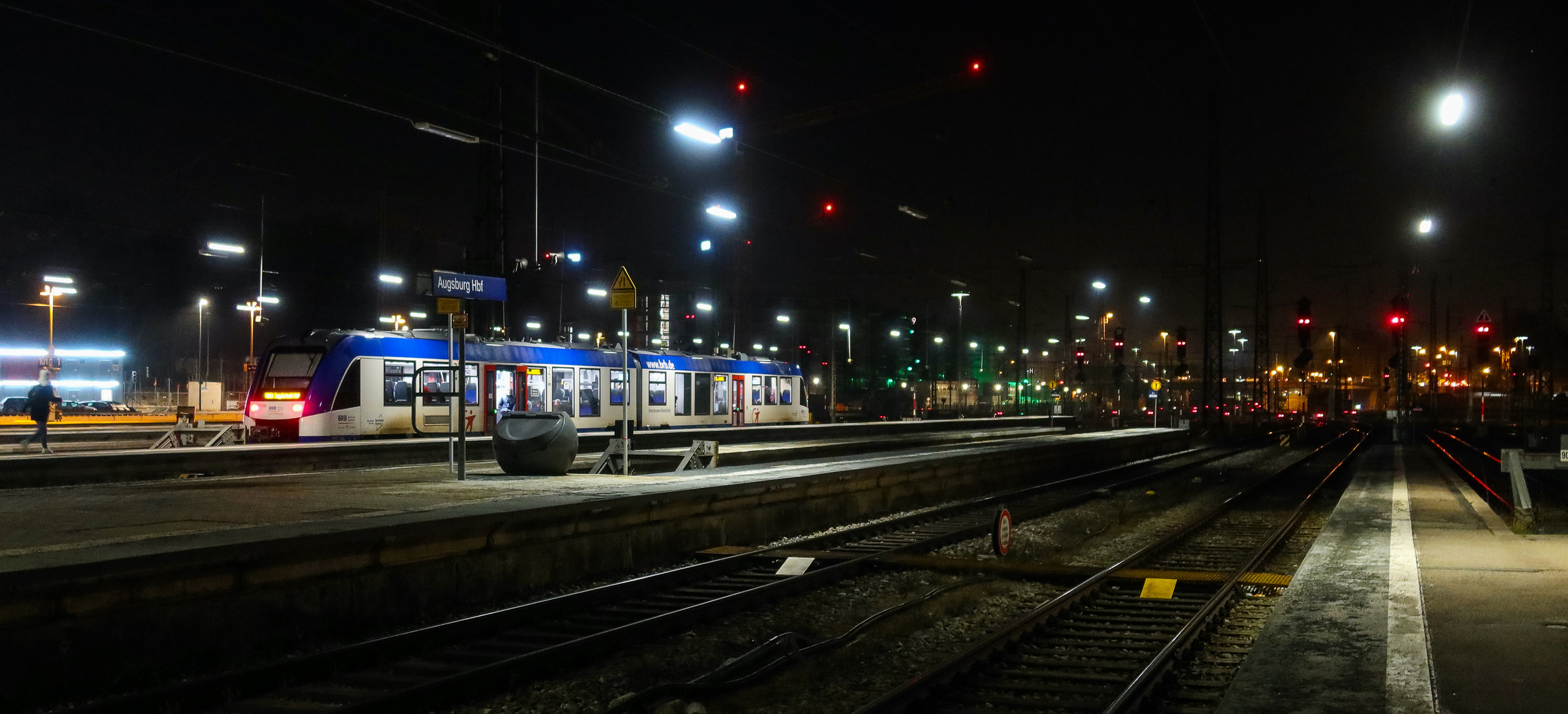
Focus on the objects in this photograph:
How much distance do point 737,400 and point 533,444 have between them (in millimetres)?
21940

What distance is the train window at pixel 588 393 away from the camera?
31.9 metres

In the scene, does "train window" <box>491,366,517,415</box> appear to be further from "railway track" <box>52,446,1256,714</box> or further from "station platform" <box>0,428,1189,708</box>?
"railway track" <box>52,446,1256,714</box>

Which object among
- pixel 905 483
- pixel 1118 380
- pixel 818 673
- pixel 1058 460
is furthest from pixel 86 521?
pixel 1118 380

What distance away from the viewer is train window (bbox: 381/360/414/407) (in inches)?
1026

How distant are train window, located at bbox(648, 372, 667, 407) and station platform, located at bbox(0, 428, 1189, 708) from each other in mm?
15071

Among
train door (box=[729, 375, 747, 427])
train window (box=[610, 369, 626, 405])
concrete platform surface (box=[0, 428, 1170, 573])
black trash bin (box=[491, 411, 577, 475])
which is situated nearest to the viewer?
concrete platform surface (box=[0, 428, 1170, 573])

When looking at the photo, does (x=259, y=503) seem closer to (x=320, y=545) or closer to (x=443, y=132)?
(x=320, y=545)

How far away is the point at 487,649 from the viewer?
8.64m

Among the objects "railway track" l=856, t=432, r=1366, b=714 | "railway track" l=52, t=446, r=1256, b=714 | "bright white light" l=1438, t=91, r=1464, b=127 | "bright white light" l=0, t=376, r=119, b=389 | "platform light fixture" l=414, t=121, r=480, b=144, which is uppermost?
"platform light fixture" l=414, t=121, r=480, b=144

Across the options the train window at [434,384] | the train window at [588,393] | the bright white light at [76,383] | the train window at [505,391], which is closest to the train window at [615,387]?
the train window at [588,393]

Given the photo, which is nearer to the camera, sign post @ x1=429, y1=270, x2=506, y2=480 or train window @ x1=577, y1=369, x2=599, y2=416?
sign post @ x1=429, y1=270, x2=506, y2=480

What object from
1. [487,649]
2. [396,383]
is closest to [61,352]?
[396,383]

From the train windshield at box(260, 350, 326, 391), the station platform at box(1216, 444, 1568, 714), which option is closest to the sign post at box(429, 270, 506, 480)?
the train windshield at box(260, 350, 326, 391)

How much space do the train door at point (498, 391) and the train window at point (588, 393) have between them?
277 centimetres
